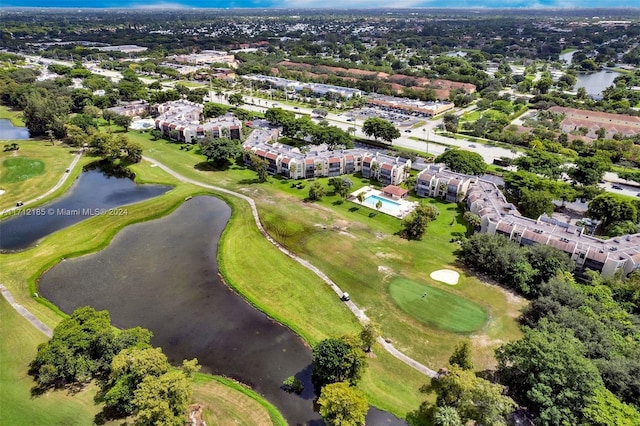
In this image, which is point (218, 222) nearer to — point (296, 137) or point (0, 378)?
point (0, 378)

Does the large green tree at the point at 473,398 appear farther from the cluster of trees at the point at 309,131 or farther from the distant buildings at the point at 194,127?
the distant buildings at the point at 194,127

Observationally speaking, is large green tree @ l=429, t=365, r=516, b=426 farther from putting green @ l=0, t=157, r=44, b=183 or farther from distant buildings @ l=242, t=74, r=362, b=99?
distant buildings @ l=242, t=74, r=362, b=99

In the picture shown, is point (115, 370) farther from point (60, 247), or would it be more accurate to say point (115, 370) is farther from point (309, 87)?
point (309, 87)

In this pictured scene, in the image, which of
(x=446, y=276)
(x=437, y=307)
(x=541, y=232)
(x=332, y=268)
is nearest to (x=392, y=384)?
(x=437, y=307)

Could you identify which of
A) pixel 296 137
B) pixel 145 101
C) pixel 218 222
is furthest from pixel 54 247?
pixel 145 101

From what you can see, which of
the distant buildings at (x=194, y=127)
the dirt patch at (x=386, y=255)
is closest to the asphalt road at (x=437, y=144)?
the distant buildings at (x=194, y=127)

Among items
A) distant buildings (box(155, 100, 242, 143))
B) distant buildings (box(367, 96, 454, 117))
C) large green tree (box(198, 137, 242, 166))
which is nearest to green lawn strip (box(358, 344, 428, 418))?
large green tree (box(198, 137, 242, 166))
